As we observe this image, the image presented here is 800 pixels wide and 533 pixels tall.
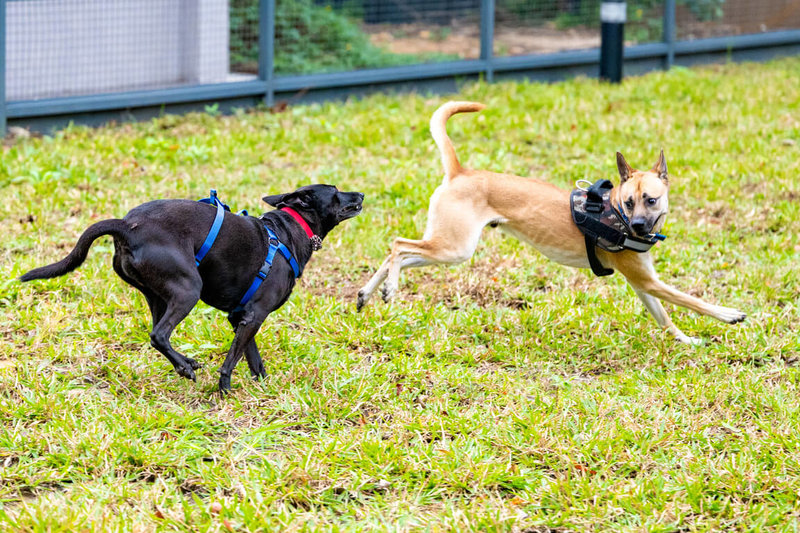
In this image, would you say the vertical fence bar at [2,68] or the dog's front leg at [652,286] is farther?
the vertical fence bar at [2,68]

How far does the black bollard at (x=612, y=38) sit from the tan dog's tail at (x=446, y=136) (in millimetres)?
6115

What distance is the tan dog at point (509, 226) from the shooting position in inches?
181

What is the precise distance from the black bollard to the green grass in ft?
10.8

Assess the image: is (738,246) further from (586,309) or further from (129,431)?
(129,431)

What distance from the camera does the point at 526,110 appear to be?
9242 millimetres

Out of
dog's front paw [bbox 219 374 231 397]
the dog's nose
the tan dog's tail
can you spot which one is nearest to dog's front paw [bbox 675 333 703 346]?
the dog's nose

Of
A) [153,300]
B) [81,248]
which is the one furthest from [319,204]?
[81,248]

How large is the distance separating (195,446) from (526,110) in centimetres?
661

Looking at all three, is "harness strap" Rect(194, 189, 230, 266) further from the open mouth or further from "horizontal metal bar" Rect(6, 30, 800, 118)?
"horizontal metal bar" Rect(6, 30, 800, 118)

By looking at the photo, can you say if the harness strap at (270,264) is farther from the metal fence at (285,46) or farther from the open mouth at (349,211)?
the metal fence at (285,46)

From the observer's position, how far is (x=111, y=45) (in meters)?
8.62

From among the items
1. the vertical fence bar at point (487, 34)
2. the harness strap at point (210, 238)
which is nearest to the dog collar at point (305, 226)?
the harness strap at point (210, 238)

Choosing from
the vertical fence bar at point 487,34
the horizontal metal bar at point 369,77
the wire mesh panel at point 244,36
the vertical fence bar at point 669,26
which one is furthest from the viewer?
the vertical fence bar at point 669,26

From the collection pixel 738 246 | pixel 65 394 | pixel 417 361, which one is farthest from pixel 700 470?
pixel 738 246
